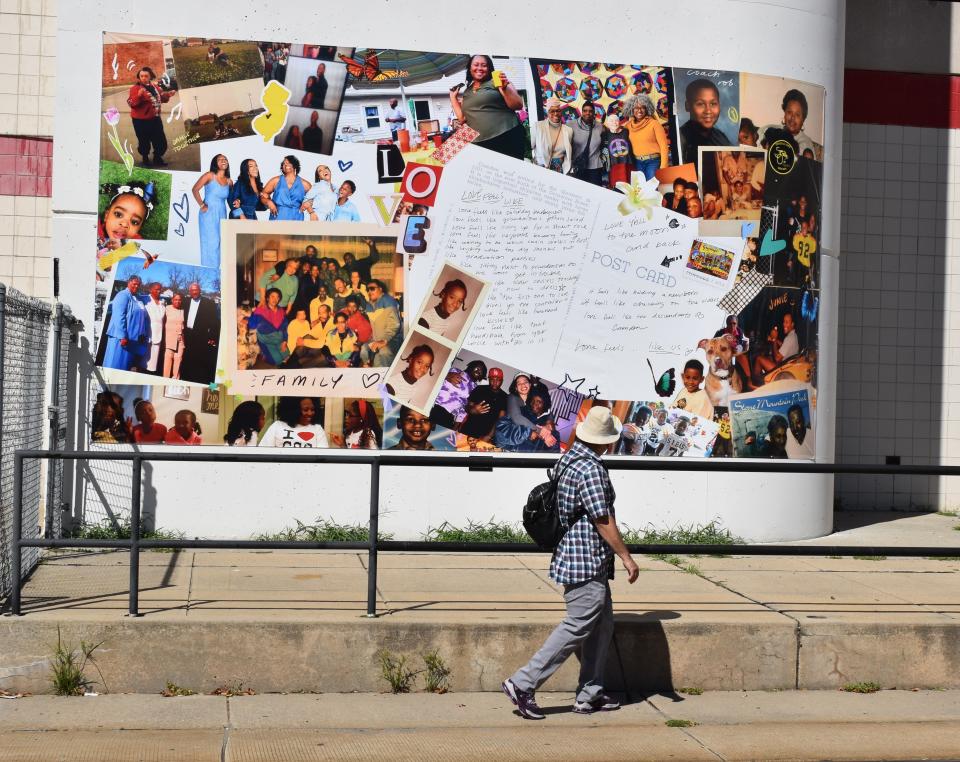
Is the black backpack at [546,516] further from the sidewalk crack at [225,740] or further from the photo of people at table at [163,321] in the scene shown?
the photo of people at table at [163,321]

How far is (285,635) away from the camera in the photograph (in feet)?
24.1

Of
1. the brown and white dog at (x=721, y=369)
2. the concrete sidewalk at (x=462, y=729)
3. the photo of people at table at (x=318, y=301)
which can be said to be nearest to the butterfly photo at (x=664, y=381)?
the brown and white dog at (x=721, y=369)

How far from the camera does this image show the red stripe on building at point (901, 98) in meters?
14.3

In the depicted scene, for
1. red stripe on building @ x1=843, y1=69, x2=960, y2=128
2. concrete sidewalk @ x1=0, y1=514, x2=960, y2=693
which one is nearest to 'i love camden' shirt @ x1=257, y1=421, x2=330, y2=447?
concrete sidewalk @ x1=0, y1=514, x2=960, y2=693

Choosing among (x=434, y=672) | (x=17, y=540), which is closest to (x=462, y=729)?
(x=434, y=672)

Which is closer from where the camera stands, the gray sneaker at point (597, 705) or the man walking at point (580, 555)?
the man walking at point (580, 555)

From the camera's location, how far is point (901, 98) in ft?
47.2

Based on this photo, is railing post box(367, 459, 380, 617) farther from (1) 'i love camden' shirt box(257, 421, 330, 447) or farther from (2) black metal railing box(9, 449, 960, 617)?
(1) 'i love camden' shirt box(257, 421, 330, 447)

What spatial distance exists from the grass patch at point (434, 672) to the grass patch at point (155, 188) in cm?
512

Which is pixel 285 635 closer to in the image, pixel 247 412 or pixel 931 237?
pixel 247 412

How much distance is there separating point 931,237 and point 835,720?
29.0ft

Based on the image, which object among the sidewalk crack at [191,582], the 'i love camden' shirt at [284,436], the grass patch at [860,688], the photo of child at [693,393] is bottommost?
the grass patch at [860,688]

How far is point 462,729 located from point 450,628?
82 centimetres

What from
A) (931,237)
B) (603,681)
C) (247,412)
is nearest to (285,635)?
(603,681)
